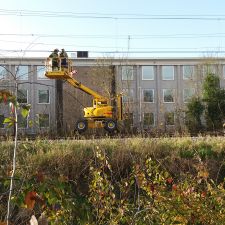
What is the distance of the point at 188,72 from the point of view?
48.5 metres

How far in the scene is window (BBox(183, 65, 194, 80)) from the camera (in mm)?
46206

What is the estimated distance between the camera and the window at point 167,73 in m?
50.2

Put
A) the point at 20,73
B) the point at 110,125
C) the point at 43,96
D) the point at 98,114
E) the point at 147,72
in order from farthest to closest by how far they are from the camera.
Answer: the point at 147,72, the point at 43,96, the point at 98,114, the point at 110,125, the point at 20,73

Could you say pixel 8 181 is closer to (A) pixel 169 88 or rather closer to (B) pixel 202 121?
(B) pixel 202 121

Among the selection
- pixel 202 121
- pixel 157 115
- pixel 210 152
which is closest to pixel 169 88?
pixel 157 115

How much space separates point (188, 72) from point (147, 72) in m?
4.78

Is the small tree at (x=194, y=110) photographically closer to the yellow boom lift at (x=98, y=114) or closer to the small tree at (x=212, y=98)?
the small tree at (x=212, y=98)

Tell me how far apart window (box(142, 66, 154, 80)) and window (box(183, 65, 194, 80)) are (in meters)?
3.76

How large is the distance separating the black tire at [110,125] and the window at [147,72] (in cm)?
2694

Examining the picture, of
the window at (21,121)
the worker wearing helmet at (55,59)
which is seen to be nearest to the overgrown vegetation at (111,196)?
the window at (21,121)

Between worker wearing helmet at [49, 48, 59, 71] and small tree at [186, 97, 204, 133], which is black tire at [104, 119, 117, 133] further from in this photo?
small tree at [186, 97, 204, 133]

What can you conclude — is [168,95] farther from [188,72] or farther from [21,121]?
[21,121]

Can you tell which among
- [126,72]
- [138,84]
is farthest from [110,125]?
[138,84]

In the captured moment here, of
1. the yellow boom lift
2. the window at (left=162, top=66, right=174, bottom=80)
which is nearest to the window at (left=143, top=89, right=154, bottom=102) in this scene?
the window at (left=162, top=66, right=174, bottom=80)
